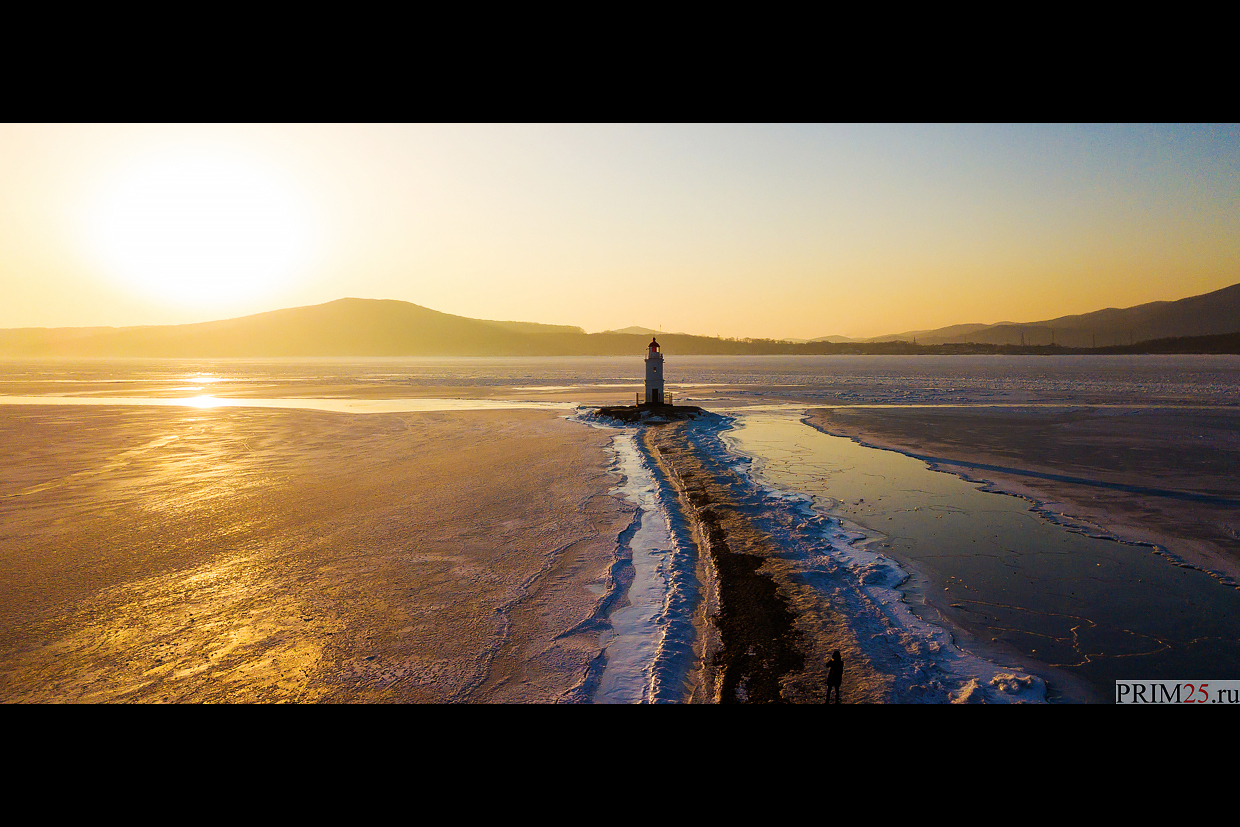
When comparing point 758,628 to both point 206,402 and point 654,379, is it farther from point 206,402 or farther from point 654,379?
point 206,402

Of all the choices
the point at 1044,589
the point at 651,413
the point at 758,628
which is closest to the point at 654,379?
the point at 651,413

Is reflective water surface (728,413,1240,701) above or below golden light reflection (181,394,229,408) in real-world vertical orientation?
below

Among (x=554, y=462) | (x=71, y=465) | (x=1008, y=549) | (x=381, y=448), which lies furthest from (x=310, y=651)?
(x=71, y=465)

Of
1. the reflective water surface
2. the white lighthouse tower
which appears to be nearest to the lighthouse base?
the white lighthouse tower

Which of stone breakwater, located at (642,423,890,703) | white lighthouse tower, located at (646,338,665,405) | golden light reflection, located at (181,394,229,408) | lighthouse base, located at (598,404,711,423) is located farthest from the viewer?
golden light reflection, located at (181,394,229,408)

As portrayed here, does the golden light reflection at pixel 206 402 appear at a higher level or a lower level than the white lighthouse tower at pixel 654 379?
lower

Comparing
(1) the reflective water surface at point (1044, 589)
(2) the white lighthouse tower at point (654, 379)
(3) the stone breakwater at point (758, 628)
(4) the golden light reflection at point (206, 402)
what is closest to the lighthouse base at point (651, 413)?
(2) the white lighthouse tower at point (654, 379)

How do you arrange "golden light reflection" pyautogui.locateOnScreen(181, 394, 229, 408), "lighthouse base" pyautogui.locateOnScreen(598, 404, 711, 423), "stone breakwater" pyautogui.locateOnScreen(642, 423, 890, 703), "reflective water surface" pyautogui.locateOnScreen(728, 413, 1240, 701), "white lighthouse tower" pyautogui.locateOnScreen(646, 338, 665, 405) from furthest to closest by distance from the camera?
1. "golden light reflection" pyautogui.locateOnScreen(181, 394, 229, 408)
2. "white lighthouse tower" pyautogui.locateOnScreen(646, 338, 665, 405)
3. "lighthouse base" pyautogui.locateOnScreen(598, 404, 711, 423)
4. "reflective water surface" pyautogui.locateOnScreen(728, 413, 1240, 701)
5. "stone breakwater" pyautogui.locateOnScreen(642, 423, 890, 703)

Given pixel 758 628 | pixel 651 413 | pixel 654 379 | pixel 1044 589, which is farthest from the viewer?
pixel 654 379

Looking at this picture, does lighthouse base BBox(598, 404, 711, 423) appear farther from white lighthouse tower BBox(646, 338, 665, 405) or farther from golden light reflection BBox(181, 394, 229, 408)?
golden light reflection BBox(181, 394, 229, 408)

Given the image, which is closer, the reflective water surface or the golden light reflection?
the reflective water surface

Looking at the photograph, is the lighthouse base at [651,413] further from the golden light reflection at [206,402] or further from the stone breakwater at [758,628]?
the golden light reflection at [206,402]

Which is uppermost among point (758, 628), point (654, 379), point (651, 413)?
point (654, 379)
